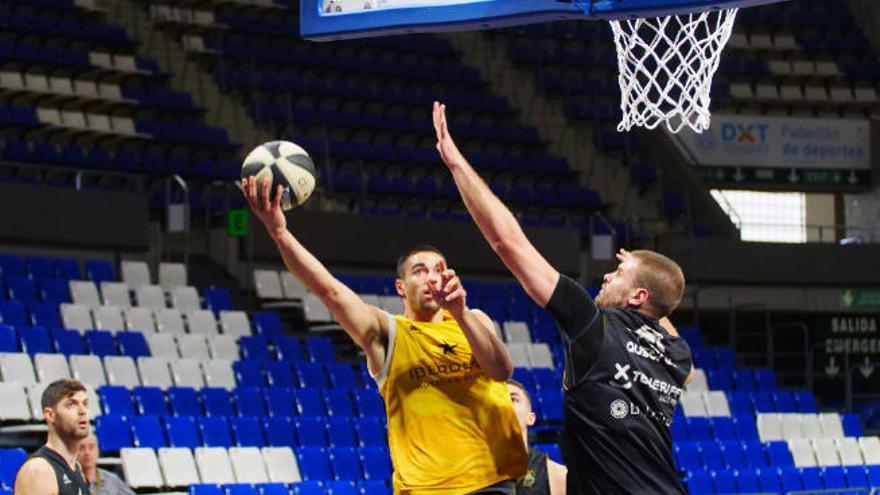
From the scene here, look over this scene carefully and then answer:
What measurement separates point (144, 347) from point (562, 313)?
30.9ft

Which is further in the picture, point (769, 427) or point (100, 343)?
point (769, 427)

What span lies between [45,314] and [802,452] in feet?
22.8

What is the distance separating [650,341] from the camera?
4.58m

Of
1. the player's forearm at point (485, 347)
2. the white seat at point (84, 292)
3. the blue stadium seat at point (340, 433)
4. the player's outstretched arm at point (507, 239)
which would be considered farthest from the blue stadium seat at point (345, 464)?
the player's outstretched arm at point (507, 239)

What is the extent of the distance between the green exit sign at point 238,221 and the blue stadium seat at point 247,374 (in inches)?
132

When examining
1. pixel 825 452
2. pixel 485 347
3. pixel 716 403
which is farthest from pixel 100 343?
pixel 485 347

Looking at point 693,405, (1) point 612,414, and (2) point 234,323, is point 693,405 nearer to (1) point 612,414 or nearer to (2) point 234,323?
(2) point 234,323

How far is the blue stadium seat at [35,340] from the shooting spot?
12.5 m

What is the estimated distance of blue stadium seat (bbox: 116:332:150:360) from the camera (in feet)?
43.1

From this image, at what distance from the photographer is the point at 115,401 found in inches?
464

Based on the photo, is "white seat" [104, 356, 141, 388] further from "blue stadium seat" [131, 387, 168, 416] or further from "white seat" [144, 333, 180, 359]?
"white seat" [144, 333, 180, 359]

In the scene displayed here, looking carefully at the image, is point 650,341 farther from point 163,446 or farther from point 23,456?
point 163,446

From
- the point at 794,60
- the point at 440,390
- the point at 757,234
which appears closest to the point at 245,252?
the point at 757,234

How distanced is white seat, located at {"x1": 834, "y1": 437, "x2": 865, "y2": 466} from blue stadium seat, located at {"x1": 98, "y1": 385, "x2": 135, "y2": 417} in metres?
6.86
